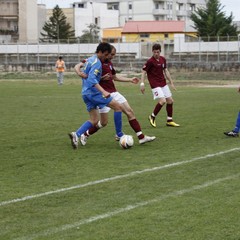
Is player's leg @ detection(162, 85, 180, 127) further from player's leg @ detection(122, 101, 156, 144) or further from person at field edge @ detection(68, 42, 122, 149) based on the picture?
person at field edge @ detection(68, 42, 122, 149)

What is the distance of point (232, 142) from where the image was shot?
12.4m

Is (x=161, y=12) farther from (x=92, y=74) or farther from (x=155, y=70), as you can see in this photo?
(x=92, y=74)

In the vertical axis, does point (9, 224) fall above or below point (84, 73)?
below

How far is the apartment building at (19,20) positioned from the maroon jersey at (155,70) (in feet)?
272

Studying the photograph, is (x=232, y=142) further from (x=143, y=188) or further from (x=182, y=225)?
(x=182, y=225)

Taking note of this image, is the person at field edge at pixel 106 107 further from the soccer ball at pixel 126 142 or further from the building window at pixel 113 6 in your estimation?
the building window at pixel 113 6

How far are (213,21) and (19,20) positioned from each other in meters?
29.9

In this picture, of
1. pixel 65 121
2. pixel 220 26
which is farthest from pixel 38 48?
pixel 65 121

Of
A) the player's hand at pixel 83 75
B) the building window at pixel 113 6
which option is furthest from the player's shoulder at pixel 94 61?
the building window at pixel 113 6

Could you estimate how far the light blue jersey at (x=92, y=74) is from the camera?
11469 mm

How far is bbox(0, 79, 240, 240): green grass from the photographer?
20.9 feet

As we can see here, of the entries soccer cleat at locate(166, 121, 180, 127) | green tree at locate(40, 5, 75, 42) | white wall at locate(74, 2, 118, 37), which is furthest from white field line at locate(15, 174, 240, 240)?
white wall at locate(74, 2, 118, 37)

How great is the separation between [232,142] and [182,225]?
6.16 m

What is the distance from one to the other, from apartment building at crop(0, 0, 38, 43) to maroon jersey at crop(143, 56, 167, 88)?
A: 272ft
